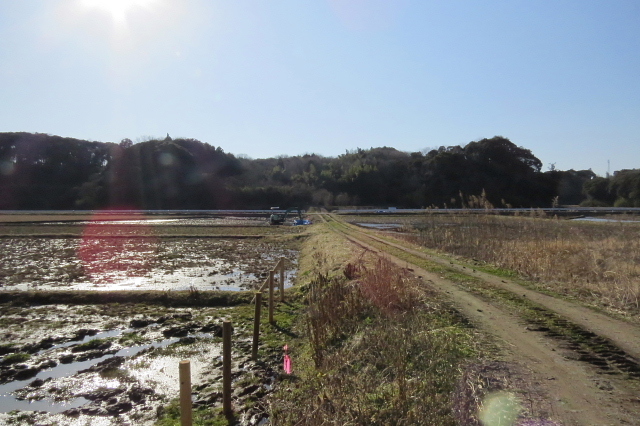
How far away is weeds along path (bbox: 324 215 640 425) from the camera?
14.9 ft

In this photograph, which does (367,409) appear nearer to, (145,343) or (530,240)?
(145,343)

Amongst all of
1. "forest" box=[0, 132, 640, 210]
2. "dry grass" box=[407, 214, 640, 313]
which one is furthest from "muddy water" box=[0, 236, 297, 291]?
"forest" box=[0, 132, 640, 210]

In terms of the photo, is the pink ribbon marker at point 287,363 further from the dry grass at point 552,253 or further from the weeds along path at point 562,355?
the dry grass at point 552,253

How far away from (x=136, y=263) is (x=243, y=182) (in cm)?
5872

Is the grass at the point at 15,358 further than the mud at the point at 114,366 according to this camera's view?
Yes

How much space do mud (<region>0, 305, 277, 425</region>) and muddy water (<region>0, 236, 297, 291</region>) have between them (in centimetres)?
357

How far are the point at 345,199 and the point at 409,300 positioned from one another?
60740mm

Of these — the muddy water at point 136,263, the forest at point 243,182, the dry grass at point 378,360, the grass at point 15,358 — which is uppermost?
the forest at point 243,182

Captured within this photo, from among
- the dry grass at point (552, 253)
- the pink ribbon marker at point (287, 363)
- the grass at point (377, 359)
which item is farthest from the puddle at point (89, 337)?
the dry grass at point (552, 253)

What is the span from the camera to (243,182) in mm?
76250

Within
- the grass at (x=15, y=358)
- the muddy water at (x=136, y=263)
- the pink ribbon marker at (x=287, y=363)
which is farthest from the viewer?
the muddy water at (x=136, y=263)

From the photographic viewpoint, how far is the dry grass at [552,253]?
9.41 metres

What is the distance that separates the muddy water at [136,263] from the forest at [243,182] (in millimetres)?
41012

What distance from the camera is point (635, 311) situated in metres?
7.84
